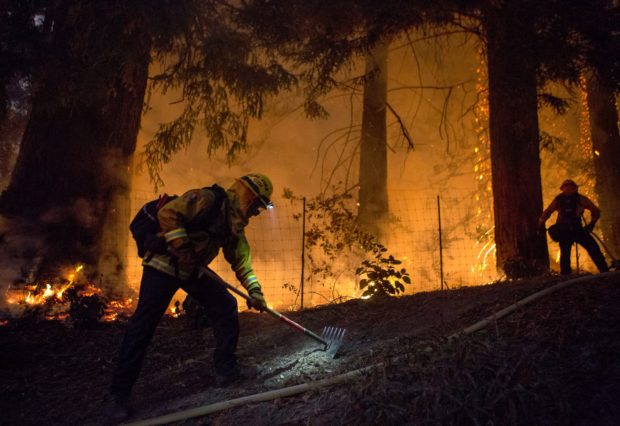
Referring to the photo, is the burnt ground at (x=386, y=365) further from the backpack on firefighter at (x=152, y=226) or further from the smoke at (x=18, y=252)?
the backpack on firefighter at (x=152, y=226)

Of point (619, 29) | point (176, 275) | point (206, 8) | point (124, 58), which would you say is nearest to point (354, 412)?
point (176, 275)

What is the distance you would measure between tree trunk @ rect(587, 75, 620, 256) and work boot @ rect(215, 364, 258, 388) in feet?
35.9

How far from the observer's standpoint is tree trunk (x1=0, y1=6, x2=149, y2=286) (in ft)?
22.9

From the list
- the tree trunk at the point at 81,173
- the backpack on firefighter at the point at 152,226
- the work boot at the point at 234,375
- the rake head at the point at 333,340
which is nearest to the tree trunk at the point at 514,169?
the rake head at the point at 333,340

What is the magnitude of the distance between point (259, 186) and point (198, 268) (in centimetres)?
84

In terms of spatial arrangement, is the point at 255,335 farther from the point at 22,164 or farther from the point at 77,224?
the point at 22,164

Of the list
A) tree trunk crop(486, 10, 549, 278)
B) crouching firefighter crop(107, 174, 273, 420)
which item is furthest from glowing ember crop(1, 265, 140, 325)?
tree trunk crop(486, 10, 549, 278)

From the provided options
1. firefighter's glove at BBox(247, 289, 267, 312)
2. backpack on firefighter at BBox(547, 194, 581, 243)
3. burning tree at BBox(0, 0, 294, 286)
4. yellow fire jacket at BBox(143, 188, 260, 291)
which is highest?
burning tree at BBox(0, 0, 294, 286)

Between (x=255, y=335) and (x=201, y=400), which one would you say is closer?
(x=201, y=400)

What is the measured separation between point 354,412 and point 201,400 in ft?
4.91

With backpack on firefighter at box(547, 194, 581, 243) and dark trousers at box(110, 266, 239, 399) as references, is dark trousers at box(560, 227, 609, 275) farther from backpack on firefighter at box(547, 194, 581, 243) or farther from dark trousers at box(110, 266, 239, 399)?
dark trousers at box(110, 266, 239, 399)

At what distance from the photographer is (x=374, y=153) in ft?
41.9

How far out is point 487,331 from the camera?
355 centimetres

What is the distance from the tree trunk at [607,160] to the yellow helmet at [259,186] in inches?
430
